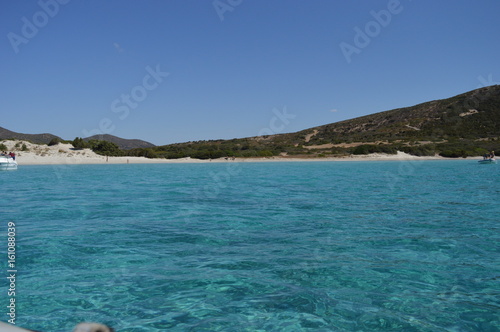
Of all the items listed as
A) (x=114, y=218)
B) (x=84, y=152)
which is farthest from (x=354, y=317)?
(x=84, y=152)

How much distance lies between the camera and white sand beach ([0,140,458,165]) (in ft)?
A: 196

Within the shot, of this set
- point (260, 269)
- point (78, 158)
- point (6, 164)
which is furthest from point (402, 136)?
point (260, 269)

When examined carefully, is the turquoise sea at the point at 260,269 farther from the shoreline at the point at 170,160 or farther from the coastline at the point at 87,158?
the coastline at the point at 87,158

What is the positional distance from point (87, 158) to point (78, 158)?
4.61 ft

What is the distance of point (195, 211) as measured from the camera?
1346 centimetres

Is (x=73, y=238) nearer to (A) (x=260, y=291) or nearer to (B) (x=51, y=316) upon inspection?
(B) (x=51, y=316)

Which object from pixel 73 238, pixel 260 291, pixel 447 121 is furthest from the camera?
pixel 447 121

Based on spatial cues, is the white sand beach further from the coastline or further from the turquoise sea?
the turquoise sea

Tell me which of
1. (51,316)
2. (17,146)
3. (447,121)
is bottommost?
(51,316)

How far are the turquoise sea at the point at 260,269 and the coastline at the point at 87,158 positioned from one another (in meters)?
52.5

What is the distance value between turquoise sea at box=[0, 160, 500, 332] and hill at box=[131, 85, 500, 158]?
201ft

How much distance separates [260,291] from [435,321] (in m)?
2.36

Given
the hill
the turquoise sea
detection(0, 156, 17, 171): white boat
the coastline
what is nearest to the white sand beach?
the coastline

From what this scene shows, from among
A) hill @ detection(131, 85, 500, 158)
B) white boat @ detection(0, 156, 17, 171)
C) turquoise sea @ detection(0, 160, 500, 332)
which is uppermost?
hill @ detection(131, 85, 500, 158)
